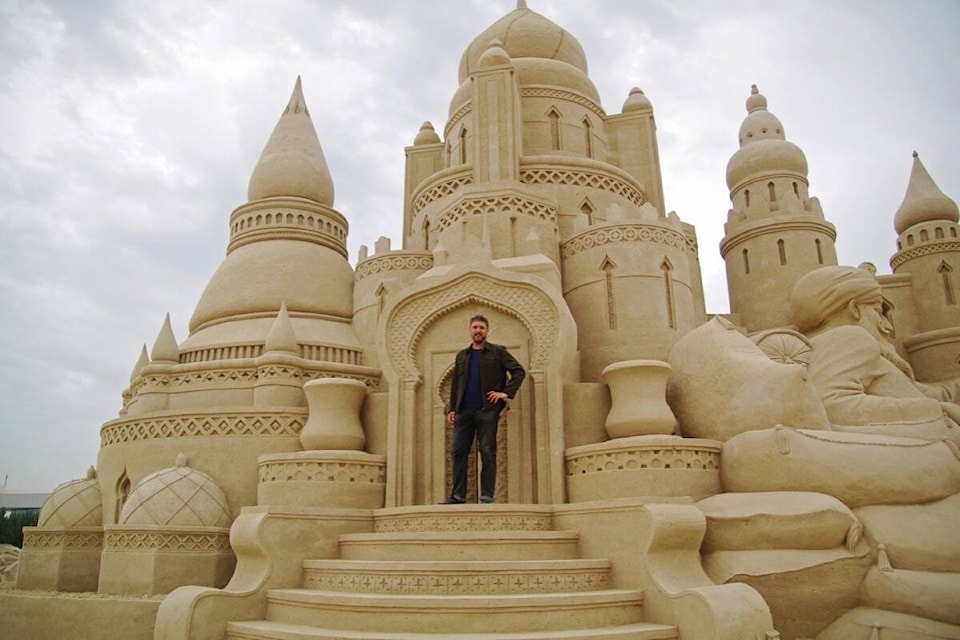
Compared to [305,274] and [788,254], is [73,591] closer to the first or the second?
[305,274]

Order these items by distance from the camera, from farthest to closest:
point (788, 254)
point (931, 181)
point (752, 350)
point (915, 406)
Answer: point (931, 181)
point (788, 254)
point (752, 350)
point (915, 406)

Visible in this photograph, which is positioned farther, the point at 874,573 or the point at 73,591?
the point at 73,591

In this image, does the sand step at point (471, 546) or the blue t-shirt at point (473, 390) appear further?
Result: the blue t-shirt at point (473, 390)

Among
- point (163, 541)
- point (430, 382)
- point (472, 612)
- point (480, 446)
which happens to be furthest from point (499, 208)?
point (472, 612)

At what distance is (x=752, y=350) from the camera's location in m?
9.82

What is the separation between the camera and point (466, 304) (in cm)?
1057

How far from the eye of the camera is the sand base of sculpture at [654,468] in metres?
8.61

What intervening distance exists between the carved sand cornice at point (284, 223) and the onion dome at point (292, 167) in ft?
1.18

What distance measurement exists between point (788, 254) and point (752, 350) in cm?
859

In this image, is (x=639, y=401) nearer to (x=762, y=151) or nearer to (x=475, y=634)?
(x=475, y=634)

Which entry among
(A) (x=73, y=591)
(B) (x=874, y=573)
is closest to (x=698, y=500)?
(B) (x=874, y=573)

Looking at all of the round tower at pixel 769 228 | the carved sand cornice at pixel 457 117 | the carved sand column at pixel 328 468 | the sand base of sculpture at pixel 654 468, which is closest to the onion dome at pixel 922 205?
the round tower at pixel 769 228

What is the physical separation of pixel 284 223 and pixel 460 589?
12.4 metres

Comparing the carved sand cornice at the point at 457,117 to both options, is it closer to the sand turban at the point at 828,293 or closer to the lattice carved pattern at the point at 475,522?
the sand turban at the point at 828,293
